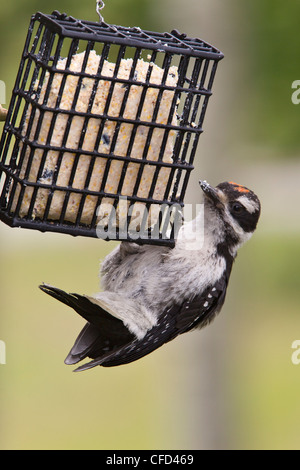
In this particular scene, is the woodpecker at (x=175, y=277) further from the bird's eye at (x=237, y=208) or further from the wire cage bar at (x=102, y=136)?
the wire cage bar at (x=102, y=136)

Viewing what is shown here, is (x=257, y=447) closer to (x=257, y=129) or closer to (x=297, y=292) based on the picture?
(x=297, y=292)

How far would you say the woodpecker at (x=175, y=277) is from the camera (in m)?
3.15

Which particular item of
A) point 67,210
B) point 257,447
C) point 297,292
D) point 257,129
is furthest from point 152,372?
point 67,210

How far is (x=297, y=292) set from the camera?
324 inches

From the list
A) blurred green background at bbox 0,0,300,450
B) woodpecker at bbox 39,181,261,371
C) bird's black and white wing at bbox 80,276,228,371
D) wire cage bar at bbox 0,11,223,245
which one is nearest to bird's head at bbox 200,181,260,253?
woodpecker at bbox 39,181,261,371

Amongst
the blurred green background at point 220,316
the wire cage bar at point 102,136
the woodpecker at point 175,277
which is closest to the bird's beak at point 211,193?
the woodpecker at point 175,277

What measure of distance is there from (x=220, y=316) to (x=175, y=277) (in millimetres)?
4160

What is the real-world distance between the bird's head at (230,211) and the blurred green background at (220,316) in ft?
8.17

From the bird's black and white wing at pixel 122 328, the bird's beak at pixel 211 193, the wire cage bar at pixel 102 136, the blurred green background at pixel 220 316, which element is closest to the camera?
the wire cage bar at pixel 102 136

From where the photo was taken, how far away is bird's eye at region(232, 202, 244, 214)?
326 cm

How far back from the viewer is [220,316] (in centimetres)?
734

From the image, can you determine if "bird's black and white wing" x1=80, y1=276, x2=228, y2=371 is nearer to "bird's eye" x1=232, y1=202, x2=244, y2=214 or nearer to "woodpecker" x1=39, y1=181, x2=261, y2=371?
"woodpecker" x1=39, y1=181, x2=261, y2=371

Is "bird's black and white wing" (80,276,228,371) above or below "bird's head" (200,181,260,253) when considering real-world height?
below

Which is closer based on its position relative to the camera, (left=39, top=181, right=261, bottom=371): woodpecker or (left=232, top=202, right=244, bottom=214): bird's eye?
(left=39, top=181, right=261, bottom=371): woodpecker
